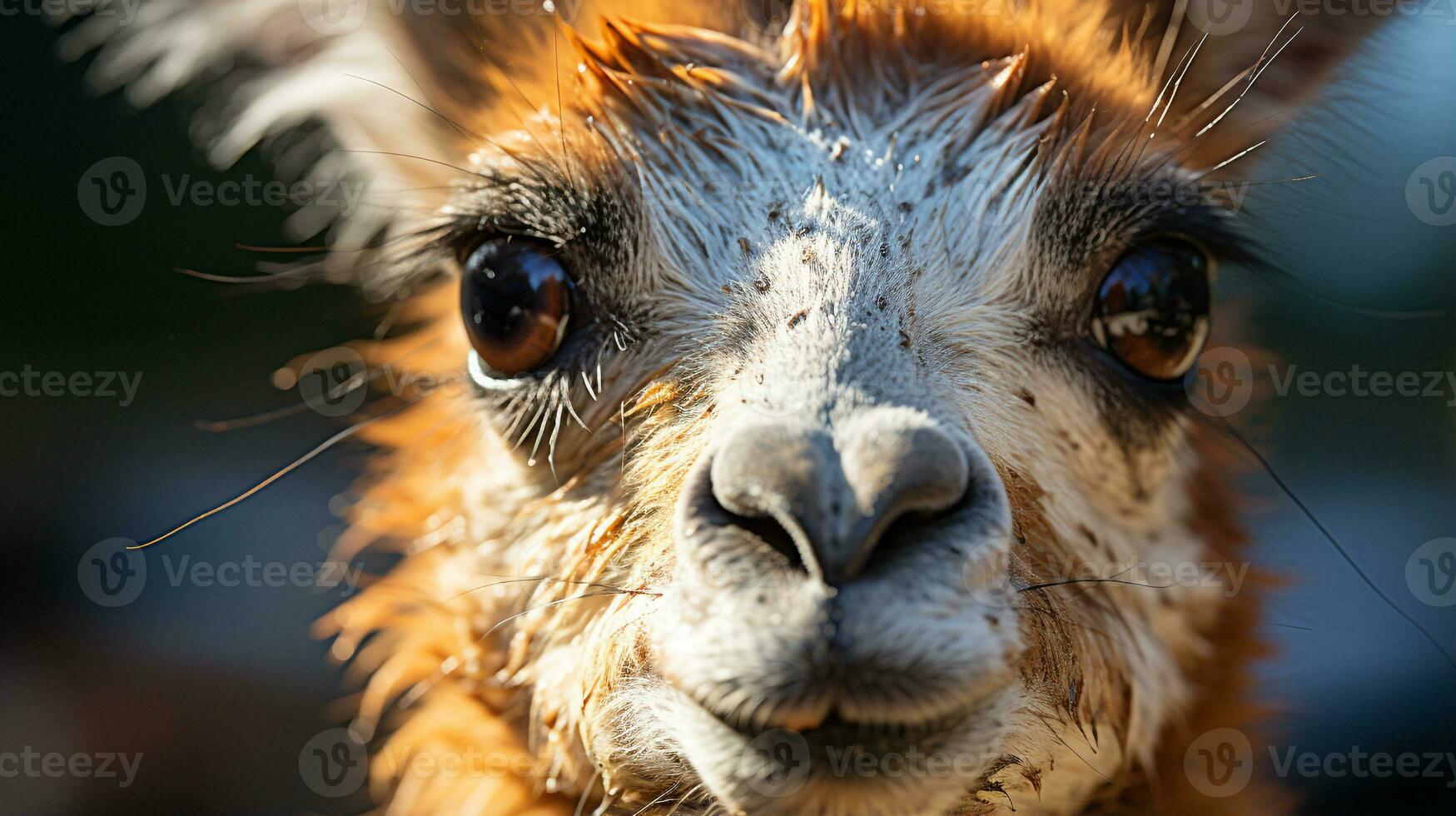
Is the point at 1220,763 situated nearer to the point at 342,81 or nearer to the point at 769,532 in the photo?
the point at 769,532

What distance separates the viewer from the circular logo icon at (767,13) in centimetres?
308

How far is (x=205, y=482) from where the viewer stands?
6746mm

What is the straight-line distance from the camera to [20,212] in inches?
244

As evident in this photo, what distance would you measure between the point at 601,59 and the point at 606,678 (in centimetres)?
172

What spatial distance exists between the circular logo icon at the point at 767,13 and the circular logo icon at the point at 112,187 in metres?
4.65

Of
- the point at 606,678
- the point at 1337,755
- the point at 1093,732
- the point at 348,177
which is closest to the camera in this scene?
the point at 606,678

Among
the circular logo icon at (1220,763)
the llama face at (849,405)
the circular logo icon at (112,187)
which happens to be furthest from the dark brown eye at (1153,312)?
the circular logo icon at (112,187)

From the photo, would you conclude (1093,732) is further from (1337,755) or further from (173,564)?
(173,564)

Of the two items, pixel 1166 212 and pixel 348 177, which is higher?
pixel 348 177

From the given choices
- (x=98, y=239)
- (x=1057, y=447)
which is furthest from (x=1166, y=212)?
(x=98, y=239)

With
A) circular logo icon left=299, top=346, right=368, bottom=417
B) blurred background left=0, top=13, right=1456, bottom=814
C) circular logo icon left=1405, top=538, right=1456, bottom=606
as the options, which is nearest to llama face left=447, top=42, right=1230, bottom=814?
circular logo icon left=299, top=346, right=368, bottom=417

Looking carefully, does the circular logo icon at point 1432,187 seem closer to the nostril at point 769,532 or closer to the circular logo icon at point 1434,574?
the circular logo icon at point 1434,574

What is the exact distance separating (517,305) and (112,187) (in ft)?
15.5

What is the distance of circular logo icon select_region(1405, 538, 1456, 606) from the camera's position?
4535mm
